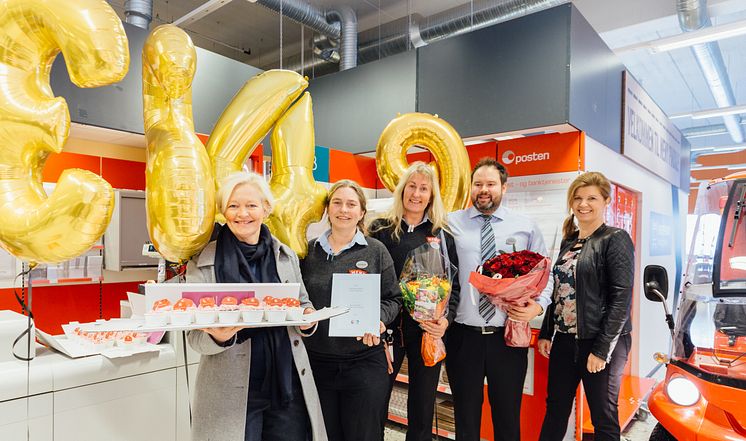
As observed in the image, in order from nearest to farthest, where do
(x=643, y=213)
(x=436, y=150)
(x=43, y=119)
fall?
(x=43, y=119) → (x=436, y=150) → (x=643, y=213)

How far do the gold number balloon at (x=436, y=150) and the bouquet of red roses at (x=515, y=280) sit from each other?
56 cm

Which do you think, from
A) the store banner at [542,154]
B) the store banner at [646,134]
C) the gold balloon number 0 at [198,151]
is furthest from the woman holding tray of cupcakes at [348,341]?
the store banner at [646,134]

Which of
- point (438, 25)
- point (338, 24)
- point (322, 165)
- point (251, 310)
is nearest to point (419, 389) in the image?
point (251, 310)

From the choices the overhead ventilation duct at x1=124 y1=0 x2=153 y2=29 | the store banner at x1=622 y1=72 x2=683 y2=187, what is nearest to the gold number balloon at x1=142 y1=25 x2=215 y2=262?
the overhead ventilation duct at x1=124 y1=0 x2=153 y2=29

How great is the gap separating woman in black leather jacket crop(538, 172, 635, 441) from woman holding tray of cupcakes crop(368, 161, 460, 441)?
70 cm

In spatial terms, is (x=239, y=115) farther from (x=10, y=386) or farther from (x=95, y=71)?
(x=10, y=386)

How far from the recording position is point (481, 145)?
411 cm

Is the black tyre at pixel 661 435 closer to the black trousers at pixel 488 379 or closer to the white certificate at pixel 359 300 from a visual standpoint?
the black trousers at pixel 488 379

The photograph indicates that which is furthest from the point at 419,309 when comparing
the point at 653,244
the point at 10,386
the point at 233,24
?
the point at 233,24

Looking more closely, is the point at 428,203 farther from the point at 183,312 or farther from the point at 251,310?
the point at 183,312

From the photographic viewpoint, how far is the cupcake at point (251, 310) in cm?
152

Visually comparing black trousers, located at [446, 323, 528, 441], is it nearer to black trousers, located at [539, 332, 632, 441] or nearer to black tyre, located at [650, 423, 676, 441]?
black trousers, located at [539, 332, 632, 441]

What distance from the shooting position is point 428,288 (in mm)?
2084

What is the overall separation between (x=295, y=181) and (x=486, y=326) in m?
1.10
